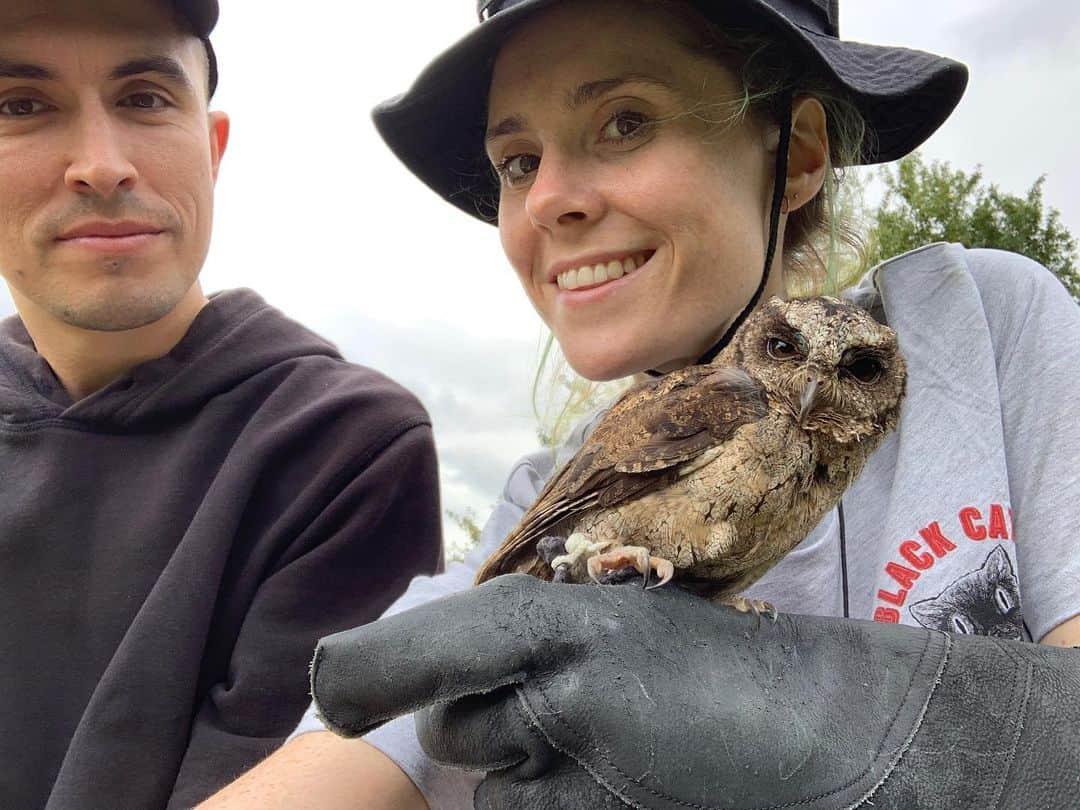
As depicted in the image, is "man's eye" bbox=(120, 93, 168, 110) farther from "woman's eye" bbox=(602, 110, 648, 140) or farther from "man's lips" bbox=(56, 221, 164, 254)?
"woman's eye" bbox=(602, 110, 648, 140)

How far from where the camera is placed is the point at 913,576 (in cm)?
189

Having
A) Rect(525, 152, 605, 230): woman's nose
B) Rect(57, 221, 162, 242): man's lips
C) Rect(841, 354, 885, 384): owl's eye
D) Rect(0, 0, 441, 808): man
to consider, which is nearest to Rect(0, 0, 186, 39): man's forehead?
Rect(0, 0, 441, 808): man

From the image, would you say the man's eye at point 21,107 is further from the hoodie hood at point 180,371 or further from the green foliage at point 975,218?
the green foliage at point 975,218

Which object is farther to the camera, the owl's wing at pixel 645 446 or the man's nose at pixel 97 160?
the man's nose at pixel 97 160

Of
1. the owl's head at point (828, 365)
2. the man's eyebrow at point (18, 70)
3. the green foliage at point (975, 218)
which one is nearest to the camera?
the owl's head at point (828, 365)

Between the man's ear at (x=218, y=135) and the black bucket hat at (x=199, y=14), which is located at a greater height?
the black bucket hat at (x=199, y=14)

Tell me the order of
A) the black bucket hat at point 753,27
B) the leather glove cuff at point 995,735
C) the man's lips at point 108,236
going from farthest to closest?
the man's lips at point 108,236
the black bucket hat at point 753,27
the leather glove cuff at point 995,735

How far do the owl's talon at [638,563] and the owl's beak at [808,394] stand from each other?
0.40 metres

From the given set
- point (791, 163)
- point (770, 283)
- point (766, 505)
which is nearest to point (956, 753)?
point (766, 505)

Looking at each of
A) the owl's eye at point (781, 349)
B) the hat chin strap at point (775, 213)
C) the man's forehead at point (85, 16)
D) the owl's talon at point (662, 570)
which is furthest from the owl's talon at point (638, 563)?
the man's forehead at point (85, 16)

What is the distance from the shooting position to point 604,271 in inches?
81.4

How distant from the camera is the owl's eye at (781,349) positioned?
185cm

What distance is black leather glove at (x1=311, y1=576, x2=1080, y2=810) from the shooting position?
1422 mm

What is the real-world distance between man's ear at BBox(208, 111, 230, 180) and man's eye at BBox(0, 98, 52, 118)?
84 cm
